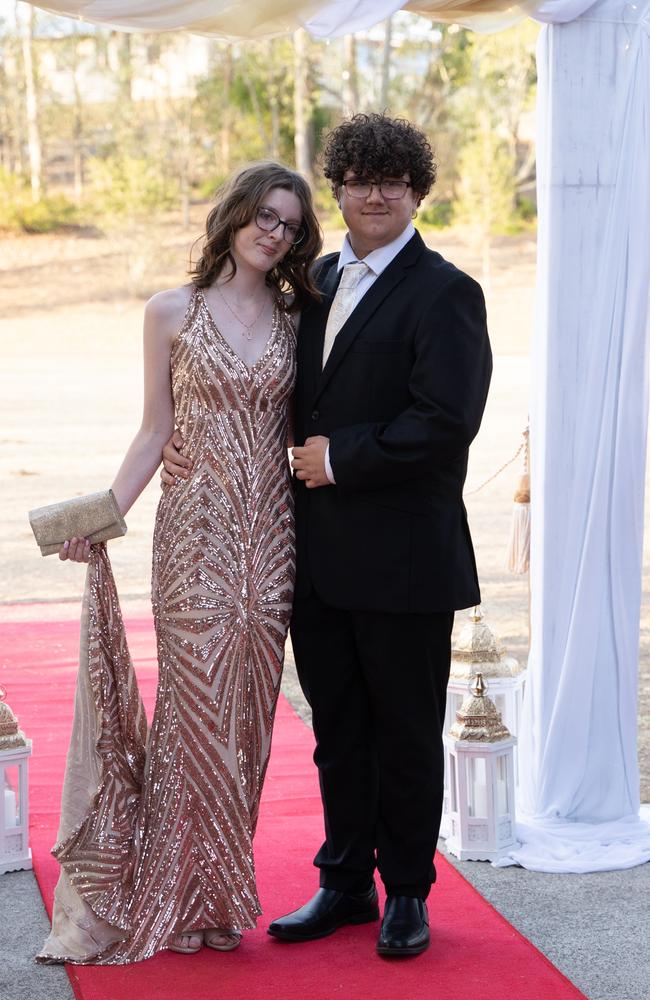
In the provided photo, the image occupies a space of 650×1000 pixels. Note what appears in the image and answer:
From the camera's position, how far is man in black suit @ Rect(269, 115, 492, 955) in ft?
9.87

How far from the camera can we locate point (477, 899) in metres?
3.55

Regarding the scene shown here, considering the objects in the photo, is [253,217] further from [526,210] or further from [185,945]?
[526,210]

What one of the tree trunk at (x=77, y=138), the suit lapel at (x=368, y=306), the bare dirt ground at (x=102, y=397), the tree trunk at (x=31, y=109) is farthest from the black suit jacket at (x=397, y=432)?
the tree trunk at (x=31, y=109)

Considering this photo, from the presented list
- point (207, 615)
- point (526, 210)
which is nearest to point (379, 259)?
point (207, 615)

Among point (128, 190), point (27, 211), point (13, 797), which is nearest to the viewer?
point (13, 797)

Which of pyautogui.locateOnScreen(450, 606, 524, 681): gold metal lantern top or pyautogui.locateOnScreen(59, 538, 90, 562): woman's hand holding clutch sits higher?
pyautogui.locateOnScreen(59, 538, 90, 562): woman's hand holding clutch

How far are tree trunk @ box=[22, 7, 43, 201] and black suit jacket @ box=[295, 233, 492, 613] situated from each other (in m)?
29.1

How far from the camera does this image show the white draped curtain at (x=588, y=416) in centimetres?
383

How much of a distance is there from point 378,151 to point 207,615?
3.70 ft

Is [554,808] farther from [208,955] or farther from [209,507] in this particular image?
[209,507]

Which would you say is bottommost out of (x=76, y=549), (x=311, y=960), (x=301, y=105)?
(x=311, y=960)

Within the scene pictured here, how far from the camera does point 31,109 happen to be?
106 ft

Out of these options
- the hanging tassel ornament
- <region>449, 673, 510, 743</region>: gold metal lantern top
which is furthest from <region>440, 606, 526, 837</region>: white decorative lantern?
<region>449, 673, 510, 743</region>: gold metal lantern top

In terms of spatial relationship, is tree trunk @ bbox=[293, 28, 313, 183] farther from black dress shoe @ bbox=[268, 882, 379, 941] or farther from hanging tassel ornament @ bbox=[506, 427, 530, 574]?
black dress shoe @ bbox=[268, 882, 379, 941]
